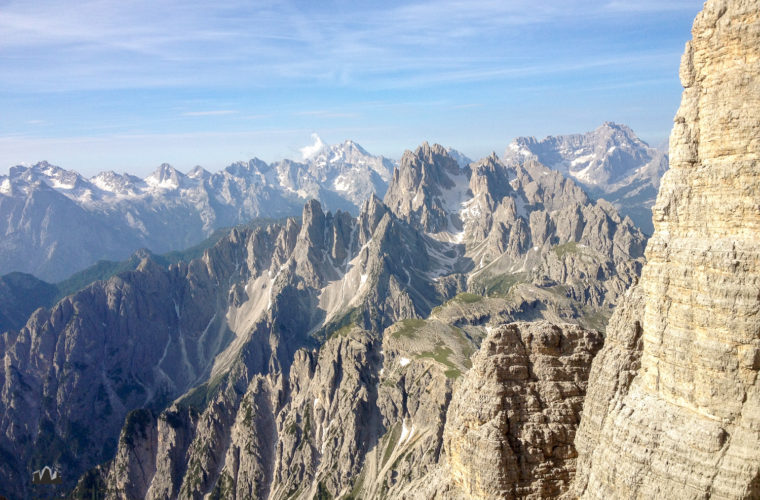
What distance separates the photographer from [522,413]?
38750 mm

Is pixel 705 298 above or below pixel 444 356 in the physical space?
above

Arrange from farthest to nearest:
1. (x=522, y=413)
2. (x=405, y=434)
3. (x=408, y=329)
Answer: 1. (x=408, y=329)
2. (x=405, y=434)
3. (x=522, y=413)

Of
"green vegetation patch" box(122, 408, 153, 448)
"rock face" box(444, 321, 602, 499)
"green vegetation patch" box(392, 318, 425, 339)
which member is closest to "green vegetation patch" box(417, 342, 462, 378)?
"green vegetation patch" box(392, 318, 425, 339)

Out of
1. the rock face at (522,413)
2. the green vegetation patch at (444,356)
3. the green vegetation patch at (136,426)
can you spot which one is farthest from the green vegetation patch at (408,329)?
the rock face at (522,413)

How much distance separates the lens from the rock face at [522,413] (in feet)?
121

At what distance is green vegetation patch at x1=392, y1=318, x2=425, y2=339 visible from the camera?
173825 millimetres

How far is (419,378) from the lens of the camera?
478 feet

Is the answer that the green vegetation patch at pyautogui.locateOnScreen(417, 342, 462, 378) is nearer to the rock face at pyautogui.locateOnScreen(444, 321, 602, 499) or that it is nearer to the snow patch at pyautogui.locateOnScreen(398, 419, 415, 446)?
the snow patch at pyautogui.locateOnScreen(398, 419, 415, 446)

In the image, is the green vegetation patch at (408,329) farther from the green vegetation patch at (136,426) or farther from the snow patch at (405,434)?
the green vegetation patch at (136,426)

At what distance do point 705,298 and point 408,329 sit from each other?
15726 cm

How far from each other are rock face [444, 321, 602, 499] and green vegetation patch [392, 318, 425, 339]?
131603 mm

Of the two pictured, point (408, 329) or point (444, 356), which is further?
point (408, 329)

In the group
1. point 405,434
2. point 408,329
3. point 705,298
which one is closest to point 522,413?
point 705,298

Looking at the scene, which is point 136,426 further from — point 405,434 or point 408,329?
point 408,329
